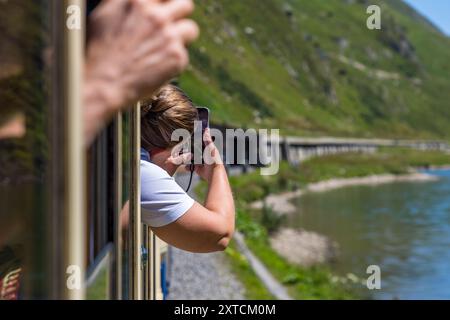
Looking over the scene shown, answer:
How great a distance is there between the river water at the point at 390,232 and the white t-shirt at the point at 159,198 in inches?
511

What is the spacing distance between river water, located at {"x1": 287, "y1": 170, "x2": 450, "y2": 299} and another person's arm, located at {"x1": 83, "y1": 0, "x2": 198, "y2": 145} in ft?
46.7

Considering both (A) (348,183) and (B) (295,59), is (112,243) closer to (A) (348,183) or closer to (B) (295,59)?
(A) (348,183)

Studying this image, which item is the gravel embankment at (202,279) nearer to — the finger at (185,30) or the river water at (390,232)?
the river water at (390,232)


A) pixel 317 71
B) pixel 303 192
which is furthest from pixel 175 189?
pixel 317 71

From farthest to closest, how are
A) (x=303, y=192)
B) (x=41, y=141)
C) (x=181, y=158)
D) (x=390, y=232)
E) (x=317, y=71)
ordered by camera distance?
(x=317, y=71) → (x=303, y=192) → (x=390, y=232) → (x=181, y=158) → (x=41, y=141)

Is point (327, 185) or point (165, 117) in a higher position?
point (327, 185)

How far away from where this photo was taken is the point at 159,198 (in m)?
2.41

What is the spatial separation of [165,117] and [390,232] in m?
30.4

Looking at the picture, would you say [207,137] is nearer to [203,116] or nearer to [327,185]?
[203,116]

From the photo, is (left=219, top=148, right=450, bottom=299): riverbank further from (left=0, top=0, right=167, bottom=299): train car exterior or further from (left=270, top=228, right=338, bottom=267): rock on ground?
(left=0, top=0, right=167, bottom=299): train car exterior

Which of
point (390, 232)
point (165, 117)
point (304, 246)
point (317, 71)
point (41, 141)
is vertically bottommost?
point (41, 141)

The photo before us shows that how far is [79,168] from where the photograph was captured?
1020 mm

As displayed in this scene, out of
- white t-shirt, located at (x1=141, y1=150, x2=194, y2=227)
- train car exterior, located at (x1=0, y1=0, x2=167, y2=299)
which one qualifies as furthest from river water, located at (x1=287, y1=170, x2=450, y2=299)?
train car exterior, located at (x1=0, y1=0, x2=167, y2=299)

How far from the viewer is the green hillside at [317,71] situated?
71.7m
